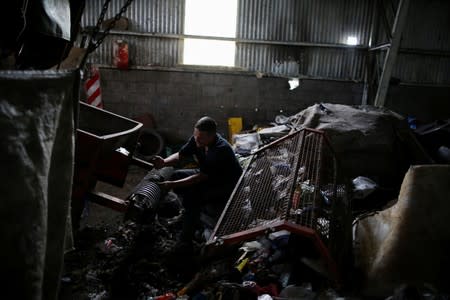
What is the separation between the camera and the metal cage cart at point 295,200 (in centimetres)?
252

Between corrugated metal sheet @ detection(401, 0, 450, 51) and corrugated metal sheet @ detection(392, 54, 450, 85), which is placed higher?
corrugated metal sheet @ detection(401, 0, 450, 51)

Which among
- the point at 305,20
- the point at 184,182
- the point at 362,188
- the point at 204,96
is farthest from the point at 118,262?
the point at 305,20

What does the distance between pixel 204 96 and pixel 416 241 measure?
5.97 m

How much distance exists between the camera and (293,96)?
805cm

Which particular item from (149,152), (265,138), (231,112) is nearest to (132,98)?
(149,152)

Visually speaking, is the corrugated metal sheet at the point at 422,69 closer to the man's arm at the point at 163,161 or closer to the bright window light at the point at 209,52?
the bright window light at the point at 209,52

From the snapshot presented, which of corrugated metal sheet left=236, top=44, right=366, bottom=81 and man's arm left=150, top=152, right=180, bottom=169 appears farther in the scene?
corrugated metal sheet left=236, top=44, right=366, bottom=81

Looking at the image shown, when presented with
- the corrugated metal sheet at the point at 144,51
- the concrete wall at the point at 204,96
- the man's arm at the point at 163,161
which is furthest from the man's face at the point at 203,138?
the corrugated metal sheet at the point at 144,51

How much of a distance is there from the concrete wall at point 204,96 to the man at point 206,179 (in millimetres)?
3966

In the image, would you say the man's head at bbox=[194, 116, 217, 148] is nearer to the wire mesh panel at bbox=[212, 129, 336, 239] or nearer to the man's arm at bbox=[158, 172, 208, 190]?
the man's arm at bbox=[158, 172, 208, 190]

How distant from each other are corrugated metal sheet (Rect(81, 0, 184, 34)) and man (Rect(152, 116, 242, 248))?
14.4ft

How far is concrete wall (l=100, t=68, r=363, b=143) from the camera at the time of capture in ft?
25.1

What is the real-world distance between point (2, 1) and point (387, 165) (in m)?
4.70

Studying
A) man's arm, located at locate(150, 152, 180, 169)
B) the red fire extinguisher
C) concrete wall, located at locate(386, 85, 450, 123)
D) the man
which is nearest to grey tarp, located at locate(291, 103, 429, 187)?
the man
